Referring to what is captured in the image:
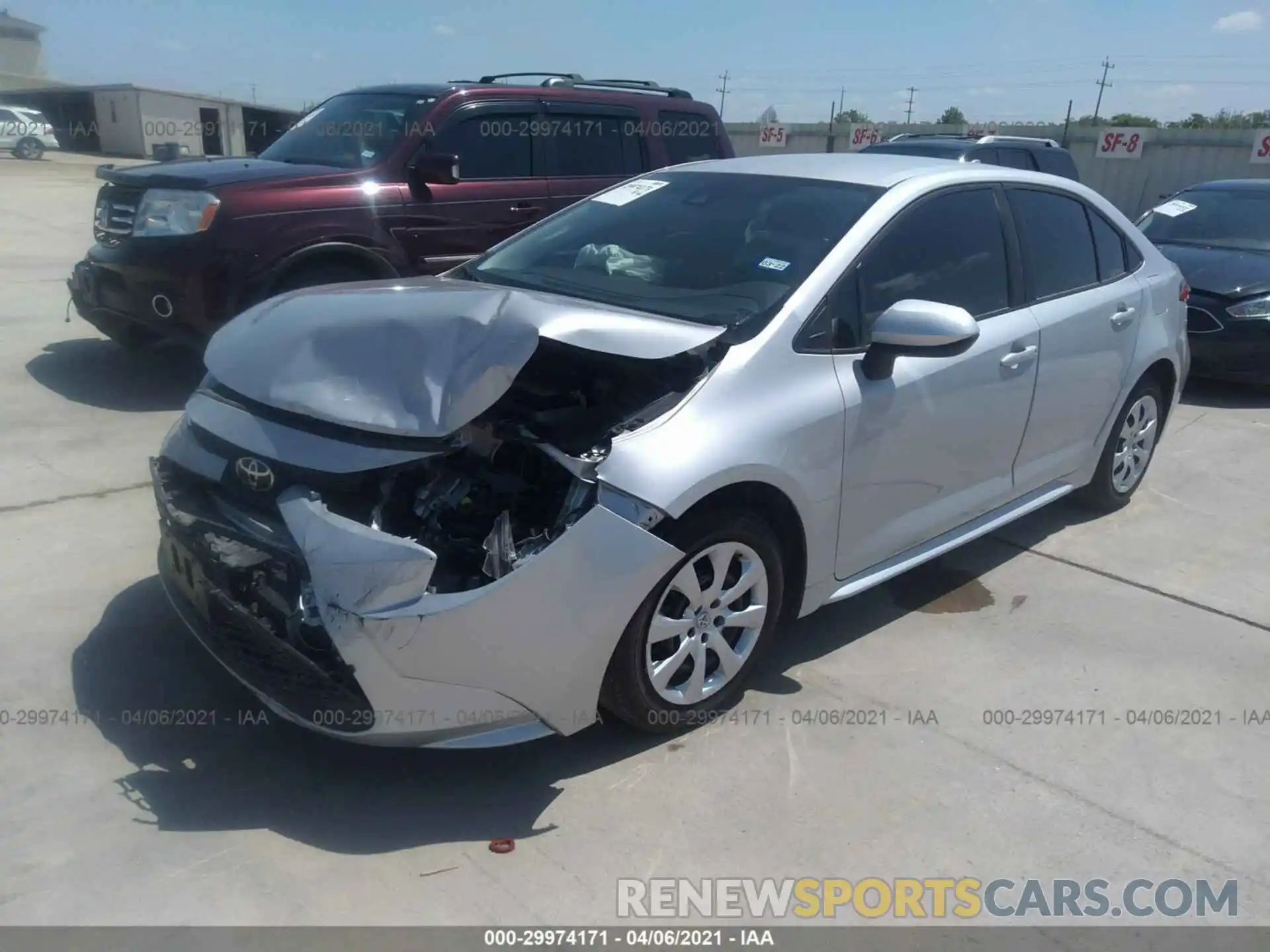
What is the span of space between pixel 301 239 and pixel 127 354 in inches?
83.9

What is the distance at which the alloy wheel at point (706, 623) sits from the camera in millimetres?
3195

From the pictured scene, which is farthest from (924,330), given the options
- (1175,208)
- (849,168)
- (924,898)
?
(1175,208)

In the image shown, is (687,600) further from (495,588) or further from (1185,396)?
(1185,396)

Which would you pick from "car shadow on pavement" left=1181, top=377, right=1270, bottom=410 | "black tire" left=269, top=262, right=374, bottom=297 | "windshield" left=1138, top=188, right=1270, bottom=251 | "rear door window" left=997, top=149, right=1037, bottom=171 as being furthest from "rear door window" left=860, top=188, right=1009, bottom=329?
"rear door window" left=997, top=149, right=1037, bottom=171

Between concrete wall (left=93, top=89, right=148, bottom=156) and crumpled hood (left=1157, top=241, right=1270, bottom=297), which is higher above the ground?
concrete wall (left=93, top=89, right=148, bottom=156)

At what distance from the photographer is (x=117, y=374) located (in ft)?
23.3

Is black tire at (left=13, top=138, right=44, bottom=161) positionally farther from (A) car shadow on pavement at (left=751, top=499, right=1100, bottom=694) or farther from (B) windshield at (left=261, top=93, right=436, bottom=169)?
(A) car shadow on pavement at (left=751, top=499, right=1100, bottom=694)

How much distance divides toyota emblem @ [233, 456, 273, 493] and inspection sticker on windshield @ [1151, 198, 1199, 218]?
901cm

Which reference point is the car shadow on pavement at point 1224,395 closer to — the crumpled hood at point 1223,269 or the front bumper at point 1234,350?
the front bumper at point 1234,350

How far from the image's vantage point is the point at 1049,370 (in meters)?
4.47

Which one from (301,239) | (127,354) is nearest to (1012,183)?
(301,239)

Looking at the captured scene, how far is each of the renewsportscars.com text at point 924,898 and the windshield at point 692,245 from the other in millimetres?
1739

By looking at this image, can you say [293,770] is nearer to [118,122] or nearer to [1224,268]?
[1224,268]

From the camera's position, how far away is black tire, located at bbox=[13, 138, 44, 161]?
3347cm
